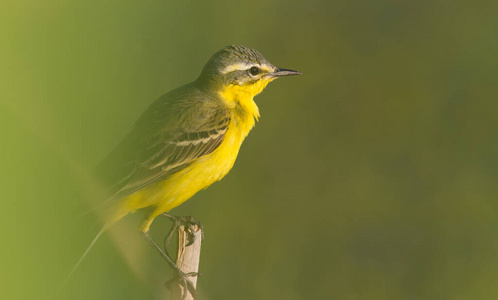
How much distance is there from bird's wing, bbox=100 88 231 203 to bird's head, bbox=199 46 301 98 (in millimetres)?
279

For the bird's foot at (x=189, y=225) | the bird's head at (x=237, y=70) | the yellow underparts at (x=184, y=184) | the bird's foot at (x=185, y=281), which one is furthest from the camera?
the bird's head at (x=237, y=70)

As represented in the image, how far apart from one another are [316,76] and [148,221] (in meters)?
3.92

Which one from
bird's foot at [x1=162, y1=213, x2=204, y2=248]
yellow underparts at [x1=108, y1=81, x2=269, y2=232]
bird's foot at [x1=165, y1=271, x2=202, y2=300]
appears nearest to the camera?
bird's foot at [x1=165, y1=271, x2=202, y2=300]

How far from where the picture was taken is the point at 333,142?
7.37 metres

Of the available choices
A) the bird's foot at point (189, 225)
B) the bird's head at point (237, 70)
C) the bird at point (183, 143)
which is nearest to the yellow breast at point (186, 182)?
the bird at point (183, 143)

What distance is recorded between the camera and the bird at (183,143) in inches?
160

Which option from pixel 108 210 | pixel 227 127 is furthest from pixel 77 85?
pixel 227 127

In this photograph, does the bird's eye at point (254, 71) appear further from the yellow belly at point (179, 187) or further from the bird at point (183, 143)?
the yellow belly at point (179, 187)

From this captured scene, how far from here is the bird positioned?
13.3ft

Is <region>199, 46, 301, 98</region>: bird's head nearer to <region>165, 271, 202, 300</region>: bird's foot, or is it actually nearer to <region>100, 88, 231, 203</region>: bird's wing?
<region>100, 88, 231, 203</region>: bird's wing

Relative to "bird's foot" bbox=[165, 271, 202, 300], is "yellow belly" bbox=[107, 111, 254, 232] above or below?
above

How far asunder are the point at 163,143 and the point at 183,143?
0.46 ft

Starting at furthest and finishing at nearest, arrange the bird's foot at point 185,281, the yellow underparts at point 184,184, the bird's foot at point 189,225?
the bird's foot at point 189,225 → the yellow underparts at point 184,184 → the bird's foot at point 185,281

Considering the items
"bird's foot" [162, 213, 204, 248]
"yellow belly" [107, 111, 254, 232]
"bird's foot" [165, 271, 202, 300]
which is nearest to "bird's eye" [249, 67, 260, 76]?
"yellow belly" [107, 111, 254, 232]
